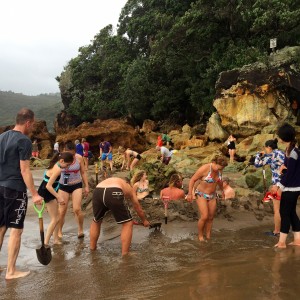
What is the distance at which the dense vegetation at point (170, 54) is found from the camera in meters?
21.9

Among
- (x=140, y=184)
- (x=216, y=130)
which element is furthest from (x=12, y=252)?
(x=216, y=130)

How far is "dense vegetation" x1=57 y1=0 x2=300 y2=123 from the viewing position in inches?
861

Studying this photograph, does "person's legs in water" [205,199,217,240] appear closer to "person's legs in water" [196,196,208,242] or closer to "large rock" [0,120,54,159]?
"person's legs in water" [196,196,208,242]

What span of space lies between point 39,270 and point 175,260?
5.46 feet

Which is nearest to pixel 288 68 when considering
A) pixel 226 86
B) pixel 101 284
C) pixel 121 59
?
pixel 226 86

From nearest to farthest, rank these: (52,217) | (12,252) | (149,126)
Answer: (12,252) < (52,217) < (149,126)

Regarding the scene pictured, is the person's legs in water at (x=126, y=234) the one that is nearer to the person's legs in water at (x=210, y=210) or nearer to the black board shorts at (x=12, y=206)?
the black board shorts at (x=12, y=206)

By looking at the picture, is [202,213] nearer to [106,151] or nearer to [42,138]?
[106,151]

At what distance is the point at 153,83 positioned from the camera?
29141 millimetres

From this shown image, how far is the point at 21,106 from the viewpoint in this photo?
99.8 meters

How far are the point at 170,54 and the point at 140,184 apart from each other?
20207mm

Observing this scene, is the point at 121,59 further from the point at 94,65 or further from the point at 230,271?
the point at 230,271

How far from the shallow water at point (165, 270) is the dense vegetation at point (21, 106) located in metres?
72.1

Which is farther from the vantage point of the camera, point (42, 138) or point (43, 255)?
point (42, 138)
